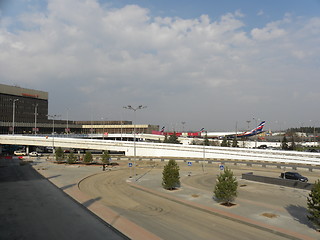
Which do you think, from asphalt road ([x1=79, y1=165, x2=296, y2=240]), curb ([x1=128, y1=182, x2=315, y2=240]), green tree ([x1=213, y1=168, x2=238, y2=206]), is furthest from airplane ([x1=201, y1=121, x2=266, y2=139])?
green tree ([x1=213, y1=168, x2=238, y2=206])

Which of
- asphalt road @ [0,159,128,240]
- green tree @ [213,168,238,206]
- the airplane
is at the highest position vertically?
the airplane

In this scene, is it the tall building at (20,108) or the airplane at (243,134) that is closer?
the airplane at (243,134)

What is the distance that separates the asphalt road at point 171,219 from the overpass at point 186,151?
3245 centimetres

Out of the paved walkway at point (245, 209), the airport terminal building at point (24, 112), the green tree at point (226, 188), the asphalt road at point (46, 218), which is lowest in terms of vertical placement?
the paved walkway at point (245, 209)

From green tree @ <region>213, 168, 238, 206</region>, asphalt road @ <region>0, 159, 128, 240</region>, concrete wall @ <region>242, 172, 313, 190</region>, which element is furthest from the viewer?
concrete wall @ <region>242, 172, 313, 190</region>

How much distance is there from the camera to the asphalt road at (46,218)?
15.8 m

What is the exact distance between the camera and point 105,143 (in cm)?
7694

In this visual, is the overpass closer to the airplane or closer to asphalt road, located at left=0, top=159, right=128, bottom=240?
asphalt road, located at left=0, top=159, right=128, bottom=240

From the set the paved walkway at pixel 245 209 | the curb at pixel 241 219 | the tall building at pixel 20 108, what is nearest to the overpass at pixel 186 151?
the paved walkway at pixel 245 209

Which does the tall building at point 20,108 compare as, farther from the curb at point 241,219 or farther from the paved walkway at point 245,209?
the curb at point 241,219

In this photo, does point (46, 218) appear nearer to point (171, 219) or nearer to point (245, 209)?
point (171, 219)

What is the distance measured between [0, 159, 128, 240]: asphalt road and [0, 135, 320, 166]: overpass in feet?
112

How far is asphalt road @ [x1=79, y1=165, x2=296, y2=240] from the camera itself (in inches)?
637

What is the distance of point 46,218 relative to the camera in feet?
62.3
